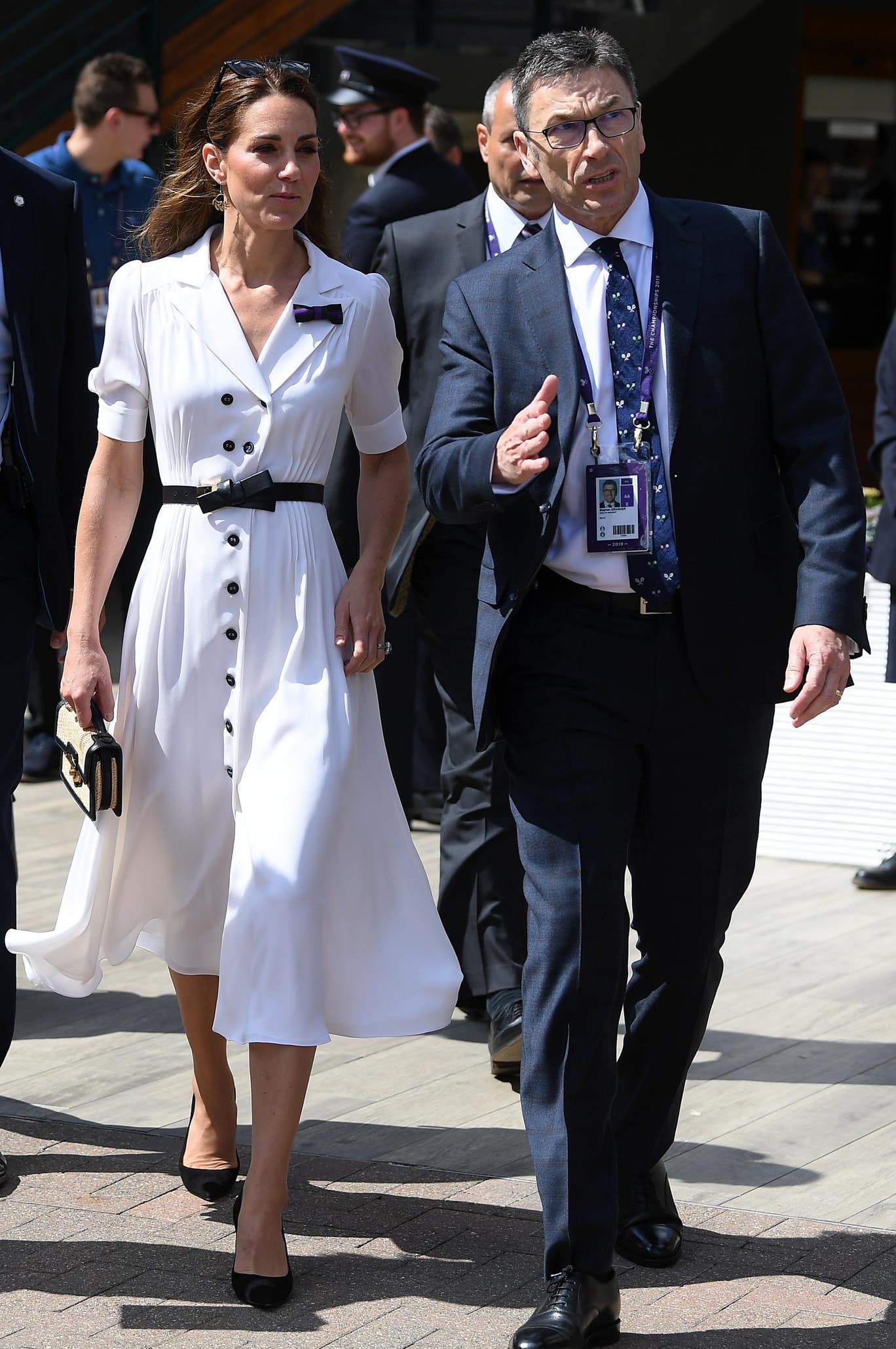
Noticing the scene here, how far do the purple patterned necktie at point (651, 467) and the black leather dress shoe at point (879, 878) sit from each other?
3546 mm

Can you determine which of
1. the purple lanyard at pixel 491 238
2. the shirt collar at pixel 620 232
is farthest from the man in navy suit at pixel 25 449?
the shirt collar at pixel 620 232

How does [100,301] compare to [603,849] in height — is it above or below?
above

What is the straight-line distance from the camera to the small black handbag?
3.74 metres

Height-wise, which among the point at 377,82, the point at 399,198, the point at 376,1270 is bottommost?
the point at 376,1270

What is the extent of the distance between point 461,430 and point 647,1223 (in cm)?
148

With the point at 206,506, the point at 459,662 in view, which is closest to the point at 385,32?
the point at 459,662

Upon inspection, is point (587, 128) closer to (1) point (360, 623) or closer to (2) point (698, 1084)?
(1) point (360, 623)

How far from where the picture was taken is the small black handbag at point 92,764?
3.74m

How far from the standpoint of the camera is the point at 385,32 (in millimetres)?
12773

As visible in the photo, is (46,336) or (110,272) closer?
(46,336)

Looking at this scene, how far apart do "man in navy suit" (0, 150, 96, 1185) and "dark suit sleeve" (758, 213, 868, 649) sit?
160 cm

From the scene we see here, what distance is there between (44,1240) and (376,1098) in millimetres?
1052

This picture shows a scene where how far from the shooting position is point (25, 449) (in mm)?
4312

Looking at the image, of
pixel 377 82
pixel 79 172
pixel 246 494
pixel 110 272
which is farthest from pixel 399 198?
pixel 246 494
